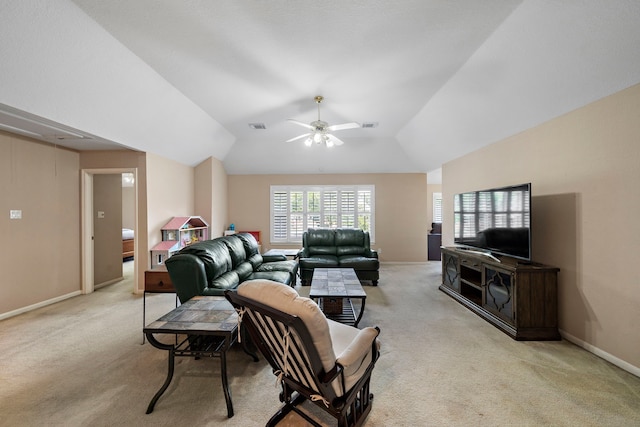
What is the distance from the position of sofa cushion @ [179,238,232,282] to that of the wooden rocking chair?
1.49 metres

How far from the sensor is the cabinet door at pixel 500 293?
109 inches

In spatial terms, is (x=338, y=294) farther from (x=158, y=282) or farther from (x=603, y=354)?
(x=603, y=354)

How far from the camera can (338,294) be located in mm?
2850

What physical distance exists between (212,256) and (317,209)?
4067 millimetres

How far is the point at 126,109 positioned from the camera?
10.4ft

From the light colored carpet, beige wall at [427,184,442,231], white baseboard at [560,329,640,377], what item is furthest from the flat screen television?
beige wall at [427,184,442,231]

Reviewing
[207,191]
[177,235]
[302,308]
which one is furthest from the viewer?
[207,191]

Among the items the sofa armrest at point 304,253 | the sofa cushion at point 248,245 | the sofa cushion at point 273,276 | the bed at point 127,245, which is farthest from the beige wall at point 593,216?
the bed at point 127,245

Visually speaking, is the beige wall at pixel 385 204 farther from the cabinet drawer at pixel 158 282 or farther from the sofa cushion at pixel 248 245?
the cabinet drawer at pixel 158 282

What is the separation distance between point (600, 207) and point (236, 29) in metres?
3.76

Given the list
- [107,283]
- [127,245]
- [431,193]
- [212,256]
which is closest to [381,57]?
[212,256]

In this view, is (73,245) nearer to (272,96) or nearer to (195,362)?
(195,362)

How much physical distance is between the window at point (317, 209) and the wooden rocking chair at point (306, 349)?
202 inches

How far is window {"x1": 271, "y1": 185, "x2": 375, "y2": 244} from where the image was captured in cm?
667
